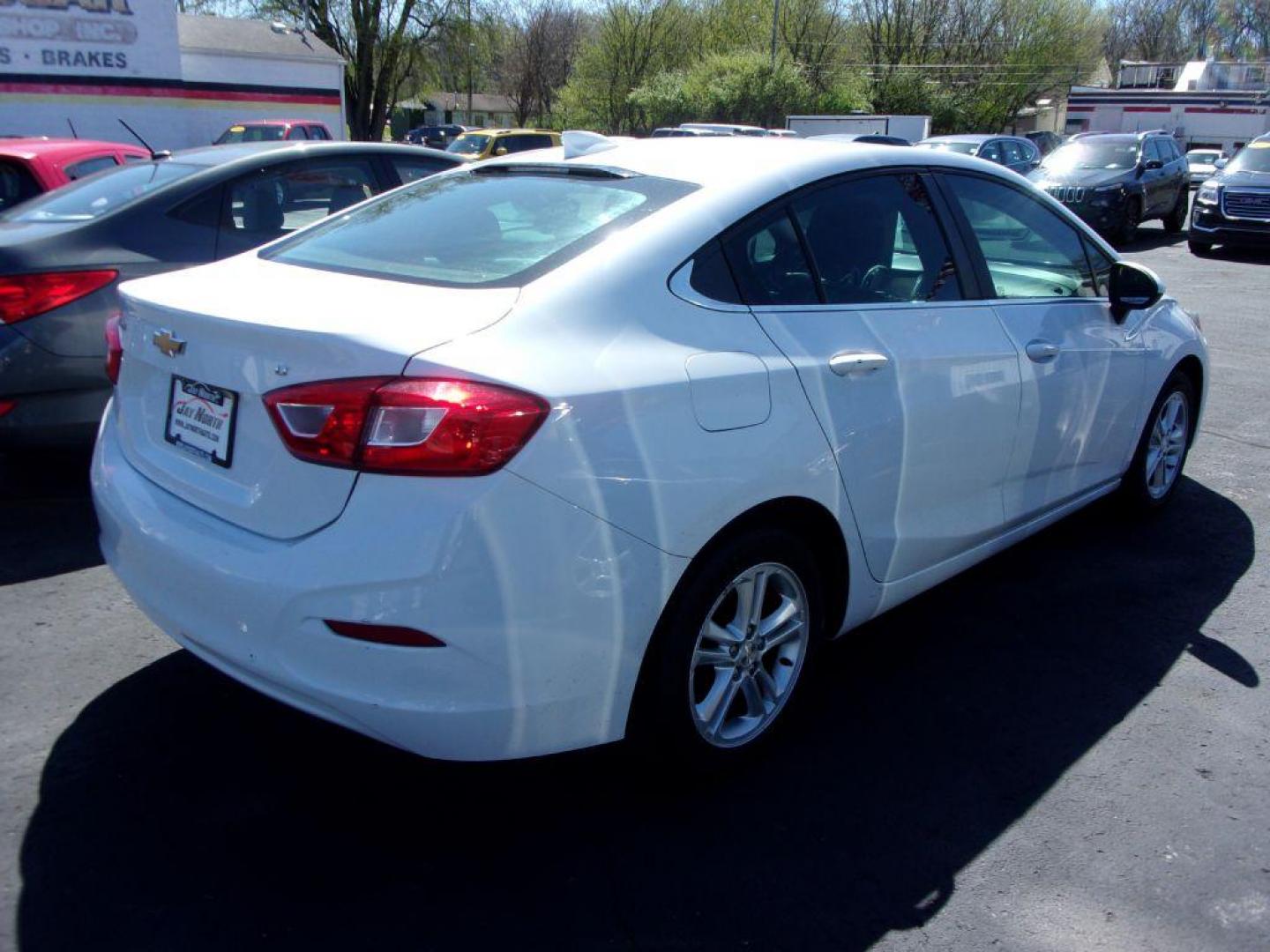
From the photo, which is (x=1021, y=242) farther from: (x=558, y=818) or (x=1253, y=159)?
(x=1253, y=159)

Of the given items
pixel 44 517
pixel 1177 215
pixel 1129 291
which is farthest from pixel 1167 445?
pixel 1177 215

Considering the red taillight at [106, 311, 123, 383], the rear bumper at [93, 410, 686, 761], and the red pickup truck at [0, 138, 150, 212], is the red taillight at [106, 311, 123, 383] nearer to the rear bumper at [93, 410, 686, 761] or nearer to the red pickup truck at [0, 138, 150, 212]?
the rear bumper at [93, 410, 686, 761]

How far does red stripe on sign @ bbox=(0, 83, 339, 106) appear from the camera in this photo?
2314 centimetres

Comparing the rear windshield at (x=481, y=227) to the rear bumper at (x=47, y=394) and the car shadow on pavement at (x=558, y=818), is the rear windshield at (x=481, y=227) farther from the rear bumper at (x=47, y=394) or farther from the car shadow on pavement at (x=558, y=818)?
the rear bumper at (x=47, y=394)

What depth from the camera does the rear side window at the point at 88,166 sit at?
7.68m

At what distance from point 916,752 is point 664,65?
5143 cm

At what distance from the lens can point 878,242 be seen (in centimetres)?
353

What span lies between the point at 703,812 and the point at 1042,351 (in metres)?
2.01

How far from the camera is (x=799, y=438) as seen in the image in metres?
2.90

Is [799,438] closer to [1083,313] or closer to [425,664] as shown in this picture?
[425,664]

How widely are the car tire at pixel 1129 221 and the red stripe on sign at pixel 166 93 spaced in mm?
20578

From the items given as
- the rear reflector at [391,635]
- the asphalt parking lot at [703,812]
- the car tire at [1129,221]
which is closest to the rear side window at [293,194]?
the asphalt parking lot at [703,812]

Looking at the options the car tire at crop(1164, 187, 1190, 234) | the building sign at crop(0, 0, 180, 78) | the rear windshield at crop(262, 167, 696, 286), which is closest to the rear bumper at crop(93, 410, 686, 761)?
the rear windshield at crop(262, 167, 696, 286)

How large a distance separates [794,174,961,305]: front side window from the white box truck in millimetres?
30463
